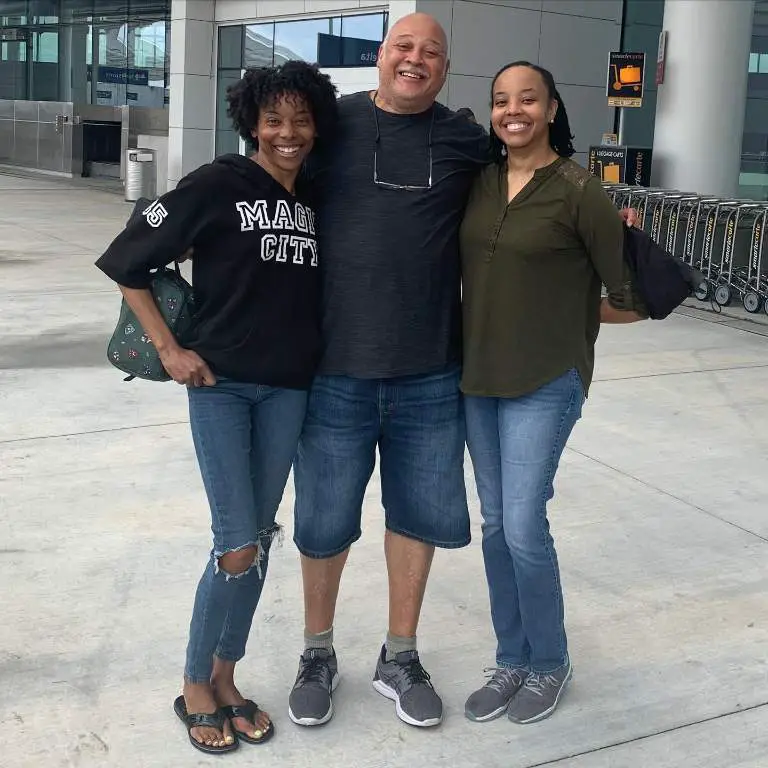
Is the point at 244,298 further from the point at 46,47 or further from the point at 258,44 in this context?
the point at 46,47

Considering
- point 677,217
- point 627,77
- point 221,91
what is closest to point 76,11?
point 221,91

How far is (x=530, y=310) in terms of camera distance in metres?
3.29

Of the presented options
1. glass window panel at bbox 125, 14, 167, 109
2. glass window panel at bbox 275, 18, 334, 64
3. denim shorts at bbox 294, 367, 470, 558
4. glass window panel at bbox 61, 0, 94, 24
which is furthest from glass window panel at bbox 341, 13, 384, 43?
glass window panel at bbox 61, 0, 94, 24

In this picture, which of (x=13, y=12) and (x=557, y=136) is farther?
(x=13, y=12)

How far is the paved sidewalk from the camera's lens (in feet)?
11.2

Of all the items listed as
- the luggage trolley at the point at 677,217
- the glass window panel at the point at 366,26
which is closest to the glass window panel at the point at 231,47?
the glass window panel at the point at 366,26

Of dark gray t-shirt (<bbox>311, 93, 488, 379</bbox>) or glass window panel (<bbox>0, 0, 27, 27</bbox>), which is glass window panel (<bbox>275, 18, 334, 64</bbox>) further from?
glass window panel (<bbox>0, 0, 27, 27</bbox>)

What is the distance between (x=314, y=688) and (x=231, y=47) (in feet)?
64.6

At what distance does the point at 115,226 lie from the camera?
58.6ft

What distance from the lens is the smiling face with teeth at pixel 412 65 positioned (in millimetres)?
3248

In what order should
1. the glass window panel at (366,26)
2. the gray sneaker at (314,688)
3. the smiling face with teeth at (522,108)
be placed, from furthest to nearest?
the glass window panel at (366,26), the gray sneaker at (314,688), the smiling face with teeth at (522,108)

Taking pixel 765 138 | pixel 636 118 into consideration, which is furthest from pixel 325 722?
pixel 636 118

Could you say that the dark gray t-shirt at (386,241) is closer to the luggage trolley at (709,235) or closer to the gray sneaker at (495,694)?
the gray sneaker at (495,694)

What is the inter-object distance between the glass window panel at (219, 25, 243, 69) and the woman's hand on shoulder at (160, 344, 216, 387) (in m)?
19.3
